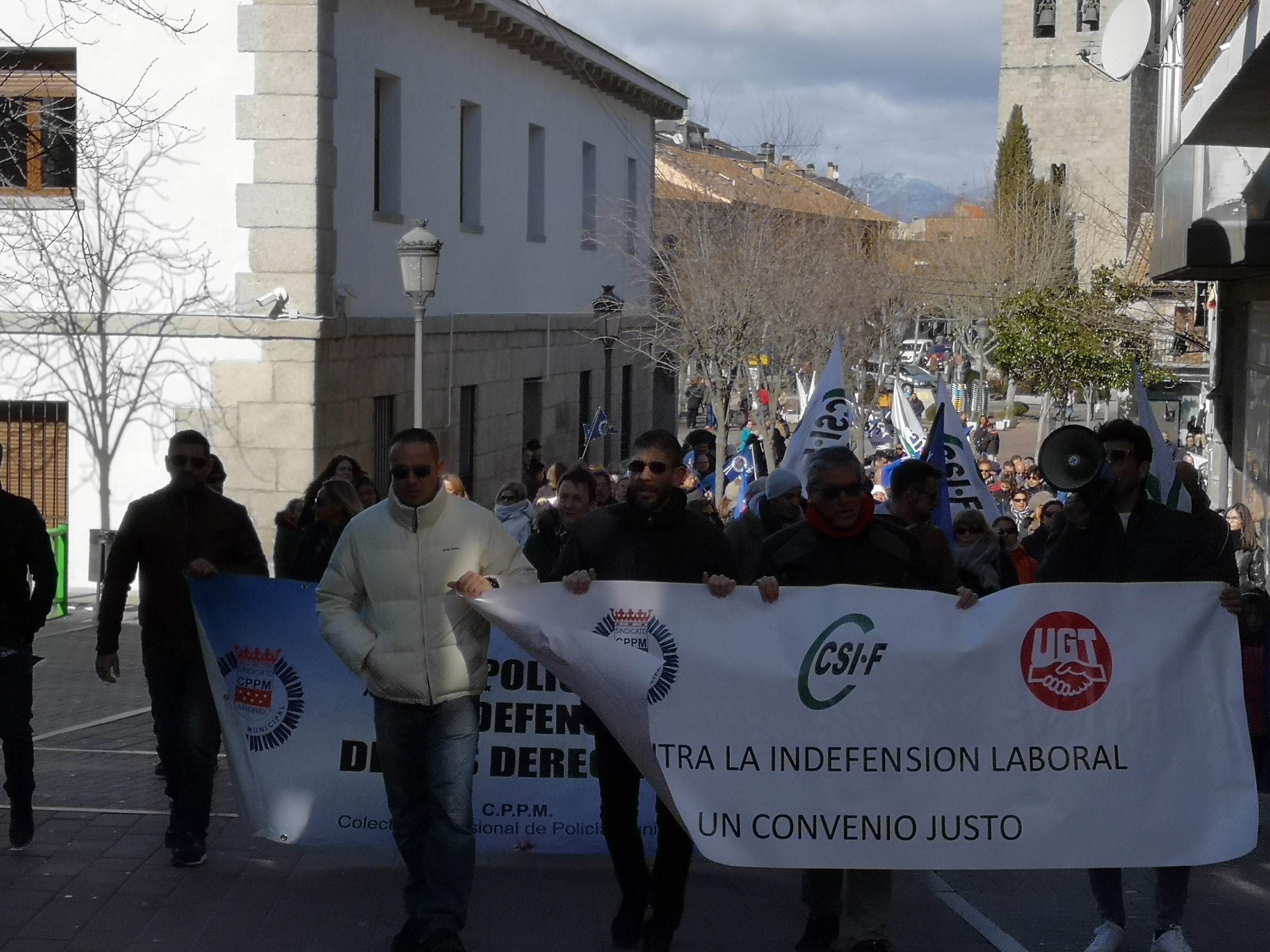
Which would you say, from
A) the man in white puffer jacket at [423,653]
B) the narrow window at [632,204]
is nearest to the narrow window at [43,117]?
the man in white puffer jacket at [423,653]

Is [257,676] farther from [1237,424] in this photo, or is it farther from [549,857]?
[1237,424]

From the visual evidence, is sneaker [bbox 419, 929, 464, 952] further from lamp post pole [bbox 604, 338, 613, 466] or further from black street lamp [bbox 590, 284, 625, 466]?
lamp post pole [bbox 604, 338, 613, 466]

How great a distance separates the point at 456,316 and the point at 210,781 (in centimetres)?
1593

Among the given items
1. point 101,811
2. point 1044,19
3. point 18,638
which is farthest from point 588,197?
point 1044,19

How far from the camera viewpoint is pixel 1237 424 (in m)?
18.4

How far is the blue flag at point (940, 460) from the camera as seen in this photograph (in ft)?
37.0

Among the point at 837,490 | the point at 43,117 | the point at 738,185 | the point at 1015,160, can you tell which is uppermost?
the point at 1015,160

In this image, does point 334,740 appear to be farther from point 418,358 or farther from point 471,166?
point 471,166

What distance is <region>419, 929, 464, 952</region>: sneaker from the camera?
5.62 m

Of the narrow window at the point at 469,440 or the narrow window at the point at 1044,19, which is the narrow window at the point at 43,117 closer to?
the narrow window at the point at 469,440

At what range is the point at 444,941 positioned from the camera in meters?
5.62

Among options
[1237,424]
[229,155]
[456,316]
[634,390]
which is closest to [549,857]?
[229,155]

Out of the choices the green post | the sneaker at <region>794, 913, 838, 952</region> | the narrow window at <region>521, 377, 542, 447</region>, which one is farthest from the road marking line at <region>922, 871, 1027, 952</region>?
the narrow window at <region>521, 377, 542, 447</region>

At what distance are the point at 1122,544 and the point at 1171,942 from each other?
4.43ft
